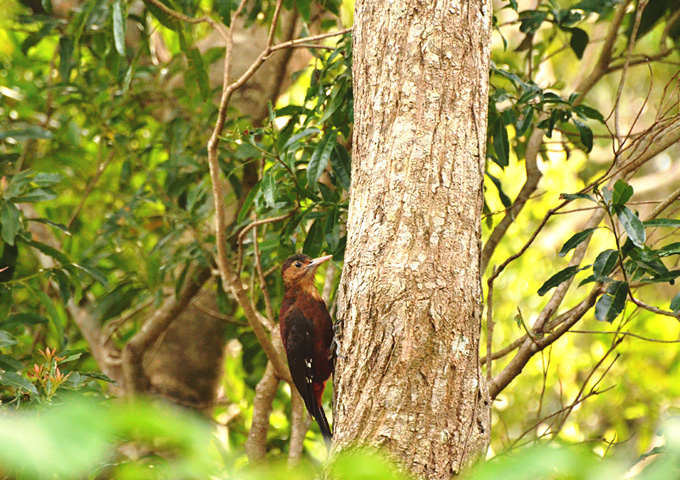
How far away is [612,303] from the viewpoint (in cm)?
230

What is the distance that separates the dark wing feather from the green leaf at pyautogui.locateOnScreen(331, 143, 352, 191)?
0.69 m

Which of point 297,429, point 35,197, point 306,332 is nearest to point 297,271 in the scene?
point 306,332

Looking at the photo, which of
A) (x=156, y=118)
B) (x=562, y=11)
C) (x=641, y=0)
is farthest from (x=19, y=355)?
(x=641, y=0)

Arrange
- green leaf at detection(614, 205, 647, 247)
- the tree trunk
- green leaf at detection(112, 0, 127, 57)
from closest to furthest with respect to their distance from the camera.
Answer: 1. the tree trunk
2. green leaf at detection(614, 205, 647, 247)
3. green leaf at detection(112, 0, 127, 57)

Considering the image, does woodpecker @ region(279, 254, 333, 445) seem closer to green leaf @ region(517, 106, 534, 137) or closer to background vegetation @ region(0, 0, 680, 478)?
background vegetation @ region(0, 0, 680, 478)

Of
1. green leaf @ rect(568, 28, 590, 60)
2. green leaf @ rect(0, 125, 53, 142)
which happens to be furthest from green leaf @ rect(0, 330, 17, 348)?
green leaf @ rect(568, 28, 590, 60)

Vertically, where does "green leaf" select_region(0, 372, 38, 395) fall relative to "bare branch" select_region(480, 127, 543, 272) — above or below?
below

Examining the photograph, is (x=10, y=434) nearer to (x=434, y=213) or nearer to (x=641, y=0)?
(x=434, y=213)

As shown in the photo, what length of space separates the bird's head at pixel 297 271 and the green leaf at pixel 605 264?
134 centimetres

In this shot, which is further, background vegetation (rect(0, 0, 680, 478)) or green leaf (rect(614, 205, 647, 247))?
background vegetation (rect(0, 0, 680, 478))

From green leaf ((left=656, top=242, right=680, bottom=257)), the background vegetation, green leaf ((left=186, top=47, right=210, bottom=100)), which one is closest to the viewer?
green leaf ((left=656, top=242, right=680, bottom=257))

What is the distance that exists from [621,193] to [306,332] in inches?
59.3

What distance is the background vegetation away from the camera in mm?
2643

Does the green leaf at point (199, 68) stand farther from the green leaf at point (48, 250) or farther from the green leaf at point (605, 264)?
the green leaf at point (605, 264)
